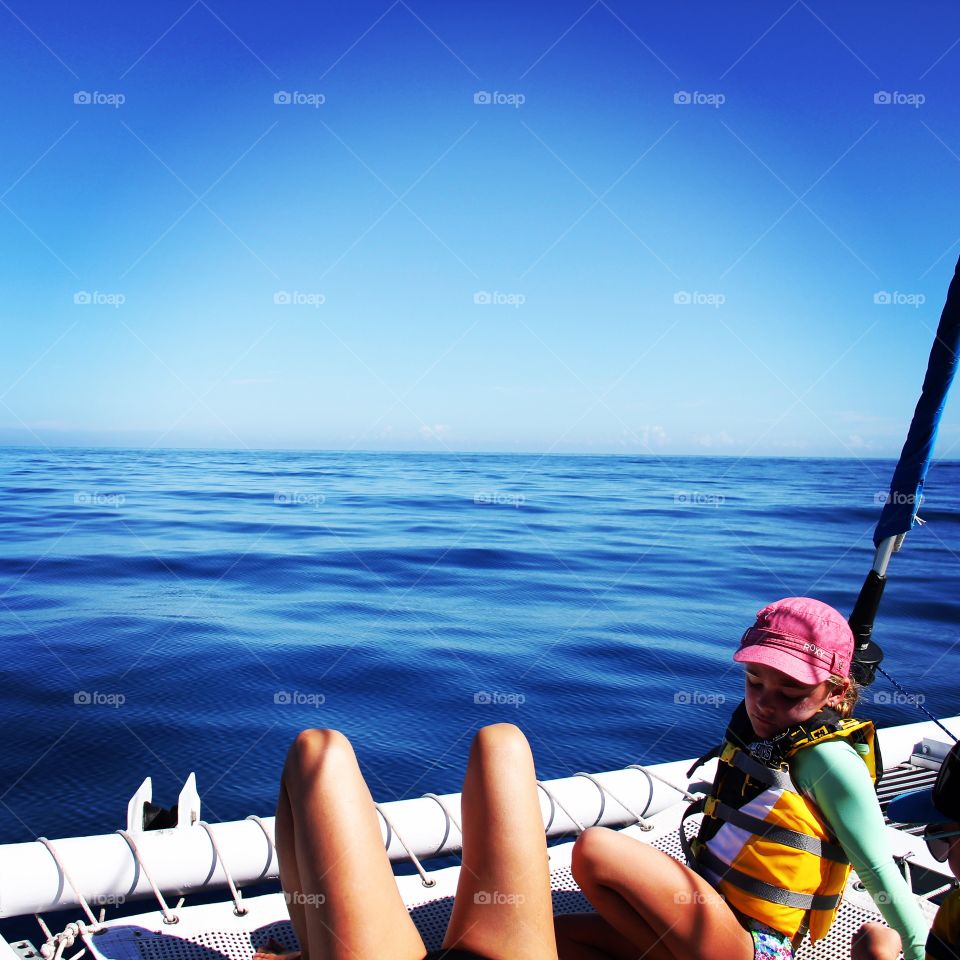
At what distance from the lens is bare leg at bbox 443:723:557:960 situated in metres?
1.62

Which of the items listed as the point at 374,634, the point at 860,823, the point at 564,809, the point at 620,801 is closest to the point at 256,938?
the point at 564,809

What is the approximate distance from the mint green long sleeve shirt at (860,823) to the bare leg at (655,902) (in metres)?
0.28

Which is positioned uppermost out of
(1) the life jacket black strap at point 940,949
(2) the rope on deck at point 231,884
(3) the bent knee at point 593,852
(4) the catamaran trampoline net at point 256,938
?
(3) the bent knee at point 593,852

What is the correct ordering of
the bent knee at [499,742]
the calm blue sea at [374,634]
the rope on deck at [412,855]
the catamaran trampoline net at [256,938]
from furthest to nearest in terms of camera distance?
the calm blue sea at [374,634]
the rope on deck at [412,855]
the catamaran trampoline net at [256,938]
the bent knee at [499,742]

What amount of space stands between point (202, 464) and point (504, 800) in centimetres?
2729

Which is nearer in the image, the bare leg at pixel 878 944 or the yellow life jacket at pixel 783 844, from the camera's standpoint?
the bare leg at pixel 878 944

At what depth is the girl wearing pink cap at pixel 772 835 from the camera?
67.3 inches

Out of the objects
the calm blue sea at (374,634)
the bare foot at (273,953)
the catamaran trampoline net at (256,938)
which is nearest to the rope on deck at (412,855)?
the catamaran trampoline net at (256,938)

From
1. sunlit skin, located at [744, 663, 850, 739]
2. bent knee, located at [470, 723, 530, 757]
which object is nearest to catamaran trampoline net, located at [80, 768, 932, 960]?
sunlit skin, located at [744, 663, 850, 739]

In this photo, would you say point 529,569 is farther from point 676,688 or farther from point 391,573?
point 676,688

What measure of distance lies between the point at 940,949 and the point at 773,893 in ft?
0.98

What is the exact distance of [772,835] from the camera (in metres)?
1.76

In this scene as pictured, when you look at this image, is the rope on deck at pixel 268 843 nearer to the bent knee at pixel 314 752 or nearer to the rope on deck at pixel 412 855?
the rope on deck at pixel 412 855

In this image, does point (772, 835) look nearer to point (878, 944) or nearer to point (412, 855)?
point (878, 944)
